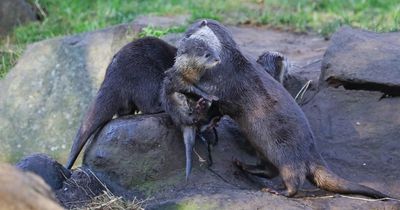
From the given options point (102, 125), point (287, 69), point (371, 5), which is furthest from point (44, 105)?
point (371, 5)

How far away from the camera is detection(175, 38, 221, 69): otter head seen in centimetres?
538

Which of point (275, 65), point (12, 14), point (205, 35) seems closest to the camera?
point (205, 35)

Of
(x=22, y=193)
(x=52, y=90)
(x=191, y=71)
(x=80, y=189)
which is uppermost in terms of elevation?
(x=22, y=193)

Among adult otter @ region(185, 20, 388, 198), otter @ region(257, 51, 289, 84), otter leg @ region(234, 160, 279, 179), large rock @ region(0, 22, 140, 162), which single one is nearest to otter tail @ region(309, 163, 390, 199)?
adult otter @ region(185, 20, 388, 198)

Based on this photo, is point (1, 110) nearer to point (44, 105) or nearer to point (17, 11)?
point (44, 105)

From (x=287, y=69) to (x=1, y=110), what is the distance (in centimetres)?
253

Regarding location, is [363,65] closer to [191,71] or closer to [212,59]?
[212,59]

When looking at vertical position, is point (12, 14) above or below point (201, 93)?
below

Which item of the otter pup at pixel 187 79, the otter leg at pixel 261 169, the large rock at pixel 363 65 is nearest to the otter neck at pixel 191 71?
the otter pup at pixel 187 79

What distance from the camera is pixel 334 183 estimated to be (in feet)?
16.4

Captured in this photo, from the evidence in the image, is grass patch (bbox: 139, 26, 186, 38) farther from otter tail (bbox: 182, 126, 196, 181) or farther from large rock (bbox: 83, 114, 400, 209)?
otter tail (bbox: 182, 126, 196, 181)

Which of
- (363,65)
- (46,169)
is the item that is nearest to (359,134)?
(363,65)

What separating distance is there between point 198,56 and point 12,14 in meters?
4.33

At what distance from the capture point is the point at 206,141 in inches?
216
